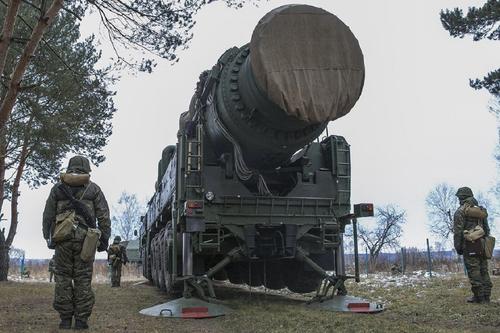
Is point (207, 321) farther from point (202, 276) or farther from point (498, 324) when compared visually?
point (498, 324)

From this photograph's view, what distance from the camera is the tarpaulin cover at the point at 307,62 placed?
613cm

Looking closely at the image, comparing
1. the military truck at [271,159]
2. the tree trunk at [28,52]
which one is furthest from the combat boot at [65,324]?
the tree trunk at [28,52]

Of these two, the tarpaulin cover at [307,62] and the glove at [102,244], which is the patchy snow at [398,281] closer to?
the tarpaulin cover at [307,62]

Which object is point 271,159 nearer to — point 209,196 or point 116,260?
point 209,196

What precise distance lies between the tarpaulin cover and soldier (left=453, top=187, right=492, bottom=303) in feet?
7.88

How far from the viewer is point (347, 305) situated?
718 cm

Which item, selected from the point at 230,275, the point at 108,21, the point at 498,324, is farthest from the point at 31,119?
the point at 498,324

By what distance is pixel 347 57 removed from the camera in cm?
637

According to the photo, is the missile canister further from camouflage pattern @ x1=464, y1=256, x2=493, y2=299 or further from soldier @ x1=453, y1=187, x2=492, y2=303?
camouflage pattern @ x1=464, y1=256, x2=493, y2=299

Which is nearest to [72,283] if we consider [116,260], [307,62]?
[307,62]

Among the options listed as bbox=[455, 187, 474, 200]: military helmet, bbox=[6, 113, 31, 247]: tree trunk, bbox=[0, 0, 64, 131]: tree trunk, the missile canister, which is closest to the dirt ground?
bbox=[455, 187, 474, 200]: military helmet

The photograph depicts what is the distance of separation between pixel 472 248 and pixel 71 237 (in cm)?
490

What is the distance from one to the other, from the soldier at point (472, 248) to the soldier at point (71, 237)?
458 centimetres

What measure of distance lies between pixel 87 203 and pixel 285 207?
106 inches
